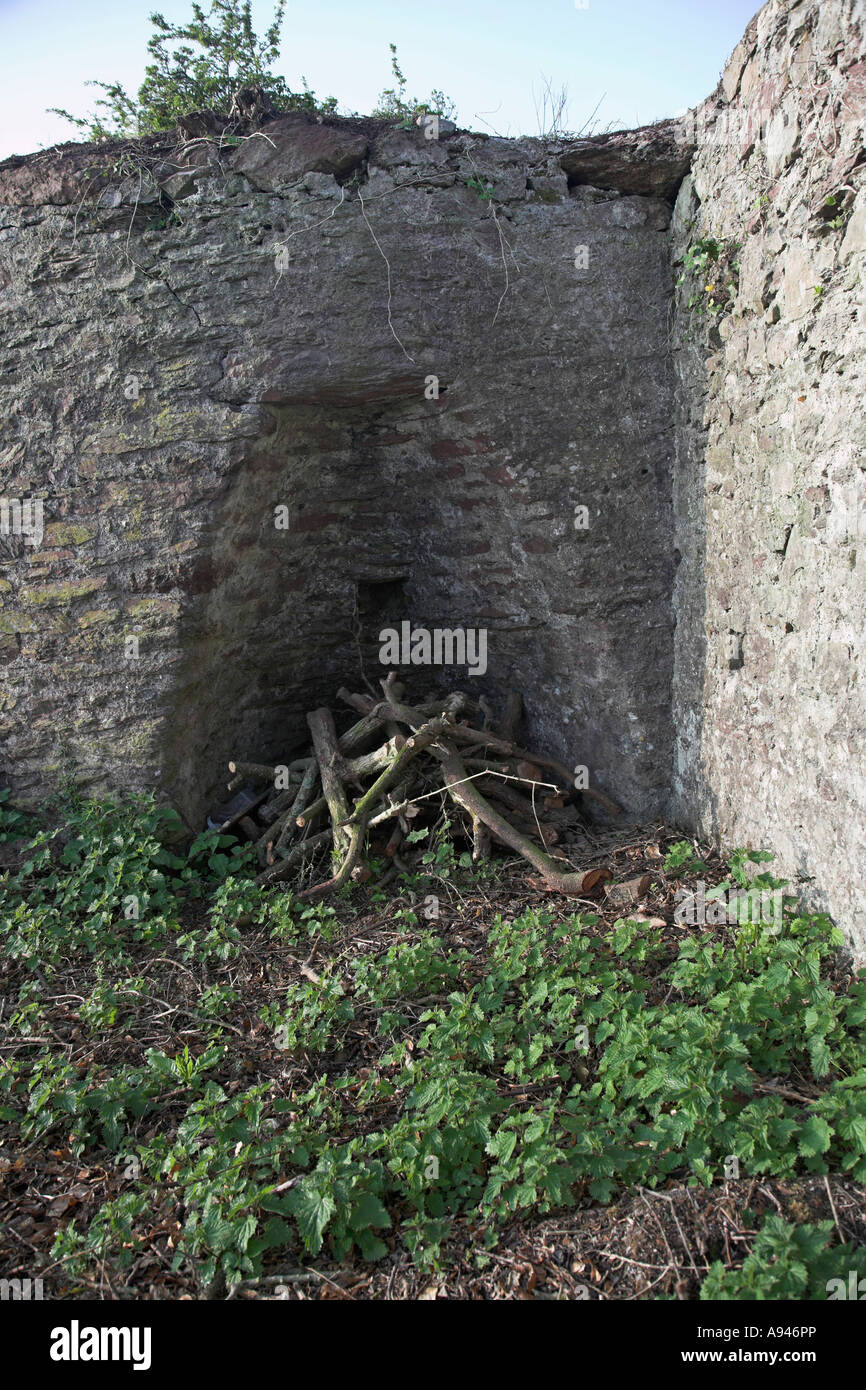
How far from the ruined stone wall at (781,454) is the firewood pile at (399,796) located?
68 cm

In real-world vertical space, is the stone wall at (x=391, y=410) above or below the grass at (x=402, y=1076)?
above

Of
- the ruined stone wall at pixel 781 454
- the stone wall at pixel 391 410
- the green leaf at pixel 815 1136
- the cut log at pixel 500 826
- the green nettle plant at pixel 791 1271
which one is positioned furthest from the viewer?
the stone wall at pixel 391 410

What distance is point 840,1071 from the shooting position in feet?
6.86

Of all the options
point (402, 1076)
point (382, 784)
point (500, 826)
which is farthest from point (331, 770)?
point (402, 1076)

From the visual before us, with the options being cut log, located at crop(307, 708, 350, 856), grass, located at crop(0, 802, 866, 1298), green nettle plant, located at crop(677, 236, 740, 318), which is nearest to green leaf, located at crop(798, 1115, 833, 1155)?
grass, located at crop(0, 802, 866, 1298)

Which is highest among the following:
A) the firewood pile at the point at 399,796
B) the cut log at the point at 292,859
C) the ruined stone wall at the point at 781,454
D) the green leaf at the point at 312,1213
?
the ruined stone wall at the point at 781,454

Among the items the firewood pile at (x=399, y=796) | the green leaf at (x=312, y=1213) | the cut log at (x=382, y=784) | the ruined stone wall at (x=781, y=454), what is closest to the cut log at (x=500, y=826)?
the firewood pile at (x=399, y=796)

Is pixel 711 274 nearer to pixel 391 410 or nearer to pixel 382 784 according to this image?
pixel 391 410

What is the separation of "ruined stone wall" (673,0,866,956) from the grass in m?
0.29

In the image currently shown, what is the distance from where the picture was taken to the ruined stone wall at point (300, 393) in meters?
3.48

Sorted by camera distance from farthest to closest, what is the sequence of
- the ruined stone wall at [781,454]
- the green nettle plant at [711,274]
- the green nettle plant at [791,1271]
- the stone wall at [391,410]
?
the stone wall at [391,410] → the green nettle plant at [711,274] → the ruined stone wall at [781,454] → the green nettle plant at [791,1271]

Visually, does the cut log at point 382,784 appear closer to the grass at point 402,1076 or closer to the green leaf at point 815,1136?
the grass at point 402,1076

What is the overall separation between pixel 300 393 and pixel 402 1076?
2.60m
